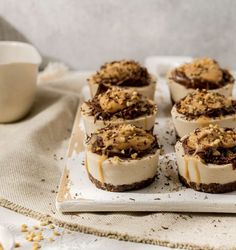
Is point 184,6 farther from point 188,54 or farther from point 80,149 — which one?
point 80,149

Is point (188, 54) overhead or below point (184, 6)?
below

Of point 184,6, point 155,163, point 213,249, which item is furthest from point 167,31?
point 213,249

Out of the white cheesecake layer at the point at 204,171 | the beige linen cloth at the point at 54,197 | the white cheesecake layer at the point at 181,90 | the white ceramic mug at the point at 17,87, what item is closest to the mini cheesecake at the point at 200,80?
the white cheesecake layer at the point at 181,90

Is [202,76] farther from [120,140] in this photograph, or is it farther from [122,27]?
[122,27]

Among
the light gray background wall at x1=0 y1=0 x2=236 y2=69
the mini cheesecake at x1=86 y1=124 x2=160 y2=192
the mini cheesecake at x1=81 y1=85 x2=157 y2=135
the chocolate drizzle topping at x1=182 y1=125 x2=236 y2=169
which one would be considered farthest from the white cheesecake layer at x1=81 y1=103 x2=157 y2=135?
the light gray background wall at x1=0 y1=0 x2=236 y2=69

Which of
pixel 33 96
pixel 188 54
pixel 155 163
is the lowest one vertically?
pixel 188 54

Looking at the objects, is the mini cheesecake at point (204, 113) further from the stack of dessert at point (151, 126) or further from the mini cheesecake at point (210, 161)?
the mini cheesecake at point (210, 161)
